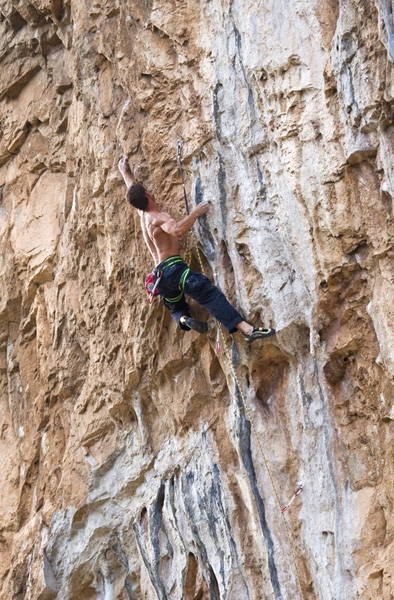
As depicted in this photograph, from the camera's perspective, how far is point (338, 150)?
610 centimetres

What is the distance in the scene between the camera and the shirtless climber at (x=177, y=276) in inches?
262

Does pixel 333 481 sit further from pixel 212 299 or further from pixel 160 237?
pixel 160 237

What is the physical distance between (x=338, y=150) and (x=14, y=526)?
211 inches

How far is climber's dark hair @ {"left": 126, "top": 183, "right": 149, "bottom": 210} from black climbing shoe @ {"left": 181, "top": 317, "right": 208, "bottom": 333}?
1020mm

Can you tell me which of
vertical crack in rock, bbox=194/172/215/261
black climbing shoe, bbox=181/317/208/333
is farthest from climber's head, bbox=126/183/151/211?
black climbing shoe, bbox=181/317/208/333

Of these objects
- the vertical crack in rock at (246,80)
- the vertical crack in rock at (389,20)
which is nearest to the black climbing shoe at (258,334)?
the vertical crack in rock at (246,80)

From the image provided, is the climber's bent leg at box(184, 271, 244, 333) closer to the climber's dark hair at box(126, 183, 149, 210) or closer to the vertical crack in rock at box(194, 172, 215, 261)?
the vertical crack in rock at box(194, 172, 215, 261)

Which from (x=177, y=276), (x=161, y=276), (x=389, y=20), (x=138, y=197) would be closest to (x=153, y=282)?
(x=161, y=276)

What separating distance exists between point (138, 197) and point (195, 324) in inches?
46.5

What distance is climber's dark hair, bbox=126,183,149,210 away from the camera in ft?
23.2

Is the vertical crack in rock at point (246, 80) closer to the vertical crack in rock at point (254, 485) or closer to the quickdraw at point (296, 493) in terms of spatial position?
the vertical crack in rock at point (254, 485)

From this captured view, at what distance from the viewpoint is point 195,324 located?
22.4 ft

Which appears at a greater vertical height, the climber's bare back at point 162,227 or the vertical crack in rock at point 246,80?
the vertical crack in rock at point 246,80

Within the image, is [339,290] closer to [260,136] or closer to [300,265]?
[300,265]
